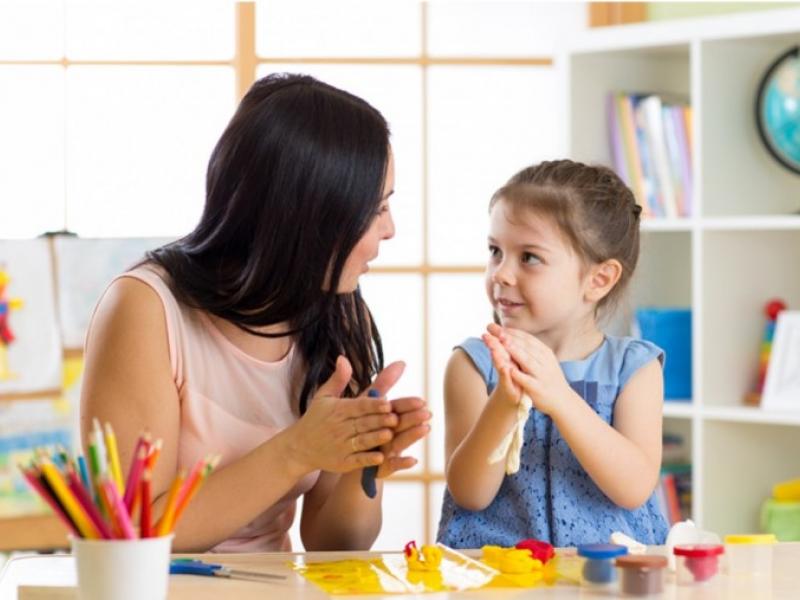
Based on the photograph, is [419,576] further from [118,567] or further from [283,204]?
[283,204]

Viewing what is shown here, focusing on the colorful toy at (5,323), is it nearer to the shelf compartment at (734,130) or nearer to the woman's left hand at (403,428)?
the shelf compartment at (734,130)

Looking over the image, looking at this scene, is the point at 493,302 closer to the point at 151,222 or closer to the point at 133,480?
the point at 133,480

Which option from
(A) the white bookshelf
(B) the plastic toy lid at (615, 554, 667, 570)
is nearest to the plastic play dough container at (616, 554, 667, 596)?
(B) the plastic toy lid at (615, 554, 667, 570)

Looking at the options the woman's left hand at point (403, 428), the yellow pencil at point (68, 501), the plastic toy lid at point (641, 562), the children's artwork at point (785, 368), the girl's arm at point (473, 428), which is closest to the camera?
the yellow pencil at point (68, 501)

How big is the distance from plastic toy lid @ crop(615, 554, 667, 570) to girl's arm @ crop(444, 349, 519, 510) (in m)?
0.33

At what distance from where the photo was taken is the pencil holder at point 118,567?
1122 millimetres

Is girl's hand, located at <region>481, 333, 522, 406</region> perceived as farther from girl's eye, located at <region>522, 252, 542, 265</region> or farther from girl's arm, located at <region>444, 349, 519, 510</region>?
girl's eye, located at <region>522, 252, 542, 265</region>

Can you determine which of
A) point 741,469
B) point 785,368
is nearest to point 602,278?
point 785,368

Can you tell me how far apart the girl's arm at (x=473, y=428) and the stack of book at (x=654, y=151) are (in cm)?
152

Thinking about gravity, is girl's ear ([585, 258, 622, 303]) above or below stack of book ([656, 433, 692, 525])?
above

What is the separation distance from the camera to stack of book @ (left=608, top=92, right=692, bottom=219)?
3270 mm

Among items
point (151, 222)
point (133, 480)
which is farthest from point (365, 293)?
point (133, 480)

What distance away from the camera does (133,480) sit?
1138 millimetres

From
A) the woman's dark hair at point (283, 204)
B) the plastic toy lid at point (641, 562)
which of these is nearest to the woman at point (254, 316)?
the woman's dark hair at point (283, 204)
